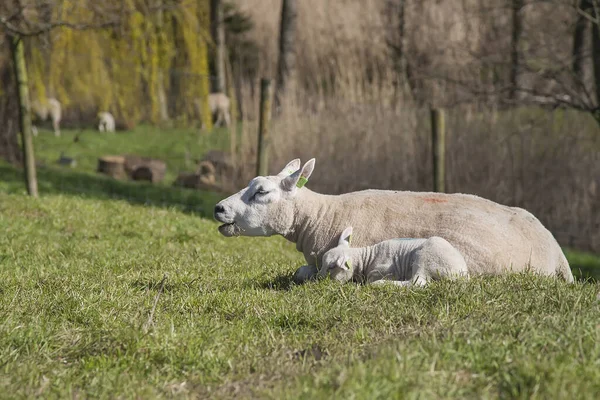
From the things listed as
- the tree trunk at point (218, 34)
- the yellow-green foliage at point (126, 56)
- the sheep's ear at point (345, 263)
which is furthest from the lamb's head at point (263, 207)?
the tree trunk at point (218, 34)

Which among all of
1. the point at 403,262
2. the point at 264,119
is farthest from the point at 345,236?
the point at 264,119

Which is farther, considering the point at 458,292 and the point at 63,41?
the point at 63,41

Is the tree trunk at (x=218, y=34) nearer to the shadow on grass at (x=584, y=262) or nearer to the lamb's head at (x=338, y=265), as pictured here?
the shadow on grass at (x=584, y=262)

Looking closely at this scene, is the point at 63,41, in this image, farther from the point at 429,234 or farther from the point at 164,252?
the point at 429,234

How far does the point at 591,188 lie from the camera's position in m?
12.4

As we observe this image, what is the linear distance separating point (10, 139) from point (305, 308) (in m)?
13.3

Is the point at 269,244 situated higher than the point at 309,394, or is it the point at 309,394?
the point at 309,394

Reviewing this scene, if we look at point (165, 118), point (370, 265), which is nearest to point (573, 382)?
point (370, 265)

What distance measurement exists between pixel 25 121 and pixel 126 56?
24.3 ft

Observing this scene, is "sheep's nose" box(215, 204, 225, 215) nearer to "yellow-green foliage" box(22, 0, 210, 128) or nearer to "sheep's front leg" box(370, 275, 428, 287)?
"sheep's front leg" box(370, 275, 428, 287)

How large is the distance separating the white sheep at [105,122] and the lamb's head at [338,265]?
21808 millimetres

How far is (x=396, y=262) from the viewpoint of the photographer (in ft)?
18.4

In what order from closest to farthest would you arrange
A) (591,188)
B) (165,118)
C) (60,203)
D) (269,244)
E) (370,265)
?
1. (370,265)
2. (269,244)
3. (60,203)
4. (591,188)
5. (165,118)

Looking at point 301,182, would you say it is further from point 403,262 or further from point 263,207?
point 403,262
